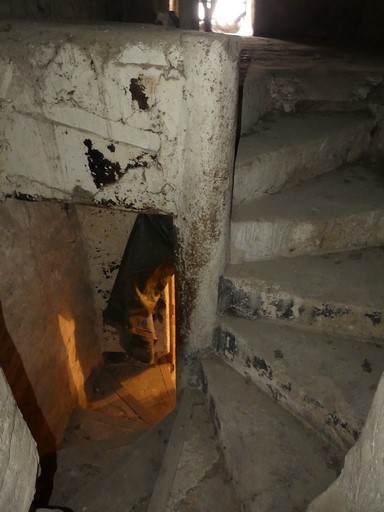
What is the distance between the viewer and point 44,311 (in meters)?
3.34

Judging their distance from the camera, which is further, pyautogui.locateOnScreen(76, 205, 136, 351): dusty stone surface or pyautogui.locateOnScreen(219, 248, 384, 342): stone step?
pyautogui.locateOnScreen(76, 205, 136, 351): dusty stone surface

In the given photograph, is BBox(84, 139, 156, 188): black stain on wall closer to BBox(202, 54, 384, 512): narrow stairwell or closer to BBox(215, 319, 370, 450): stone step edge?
BBox(202, 54, 384, 512): narrow stairwell

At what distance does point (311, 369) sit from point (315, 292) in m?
0.44

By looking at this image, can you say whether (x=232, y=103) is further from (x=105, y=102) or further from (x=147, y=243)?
(x=147, y=243)

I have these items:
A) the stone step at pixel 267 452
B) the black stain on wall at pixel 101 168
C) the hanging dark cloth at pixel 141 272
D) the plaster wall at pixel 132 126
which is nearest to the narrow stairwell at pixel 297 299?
the stone step at pixel 267 452

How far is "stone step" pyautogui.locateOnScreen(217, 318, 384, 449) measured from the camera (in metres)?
1.82

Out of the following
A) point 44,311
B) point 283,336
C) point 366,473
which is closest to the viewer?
point 366,473

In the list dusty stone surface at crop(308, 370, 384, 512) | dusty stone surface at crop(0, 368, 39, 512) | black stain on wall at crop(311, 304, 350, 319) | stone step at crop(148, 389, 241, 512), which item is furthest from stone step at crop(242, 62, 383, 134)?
dusty stone surface at crop(0, 368, 39, 512)

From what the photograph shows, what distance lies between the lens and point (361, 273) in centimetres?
231

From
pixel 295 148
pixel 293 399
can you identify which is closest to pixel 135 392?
pixel 293 399

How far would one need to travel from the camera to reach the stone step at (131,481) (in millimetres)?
2221

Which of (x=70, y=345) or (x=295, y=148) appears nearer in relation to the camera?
(x=295, y=148)

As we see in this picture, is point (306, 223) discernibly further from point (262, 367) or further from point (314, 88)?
point (314, 88)

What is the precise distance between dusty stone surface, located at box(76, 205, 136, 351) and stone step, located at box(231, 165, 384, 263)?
5.68 ft
